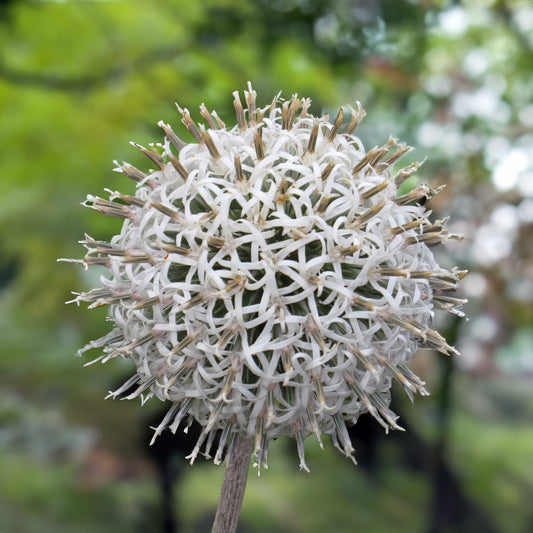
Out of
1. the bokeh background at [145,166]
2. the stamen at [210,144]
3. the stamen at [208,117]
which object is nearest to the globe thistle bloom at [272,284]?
the stamen at [210,144]

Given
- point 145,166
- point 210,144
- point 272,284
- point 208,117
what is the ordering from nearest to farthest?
point 272,284
point 210,144
point 208,117
point 145,166

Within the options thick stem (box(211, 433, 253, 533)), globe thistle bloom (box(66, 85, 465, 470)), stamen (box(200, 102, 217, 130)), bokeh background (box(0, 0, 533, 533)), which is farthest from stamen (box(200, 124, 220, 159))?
bokeh background (box(0, 0, 533, 533))

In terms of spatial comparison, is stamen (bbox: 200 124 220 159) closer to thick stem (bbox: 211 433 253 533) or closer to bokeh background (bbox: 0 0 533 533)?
thick stem (bbox: 211 433 253 533)

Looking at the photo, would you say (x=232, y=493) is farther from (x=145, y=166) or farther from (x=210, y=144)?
(x=145, y=166)

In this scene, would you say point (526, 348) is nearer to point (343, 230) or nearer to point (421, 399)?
point (421, 399)

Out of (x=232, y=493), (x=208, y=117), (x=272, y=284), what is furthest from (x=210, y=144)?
(x=232, y=493)

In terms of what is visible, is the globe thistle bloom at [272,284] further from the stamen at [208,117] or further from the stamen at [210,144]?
the stamen at [208,117]
